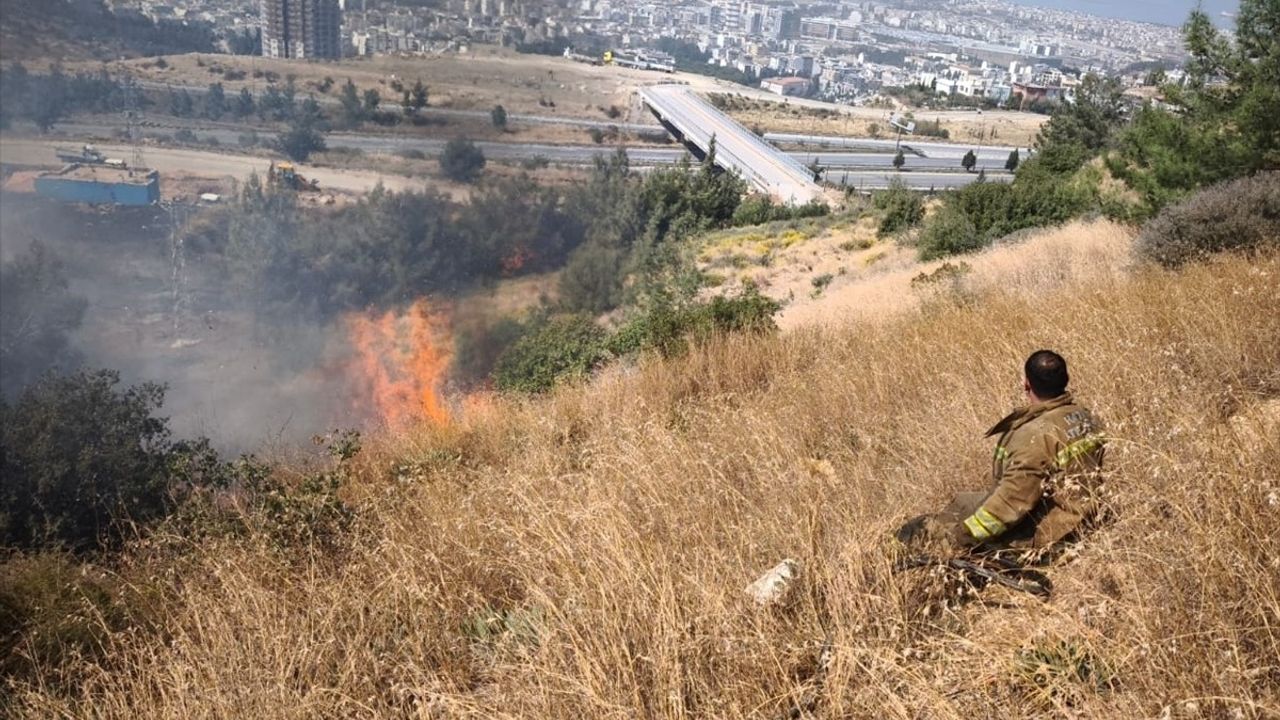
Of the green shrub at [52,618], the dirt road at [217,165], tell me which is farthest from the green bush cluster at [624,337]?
the dirt road at [217,165]

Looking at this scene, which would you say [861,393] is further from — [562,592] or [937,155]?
[937,155]

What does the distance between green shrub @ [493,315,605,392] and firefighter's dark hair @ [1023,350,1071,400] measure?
818 centimetres

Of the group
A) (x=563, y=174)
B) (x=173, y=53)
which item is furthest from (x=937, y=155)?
(x=173, y=53)

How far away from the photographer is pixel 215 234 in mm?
33875

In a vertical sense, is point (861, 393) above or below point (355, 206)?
above

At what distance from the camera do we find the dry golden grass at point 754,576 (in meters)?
1.96

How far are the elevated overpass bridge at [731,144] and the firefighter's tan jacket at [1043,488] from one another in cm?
3225

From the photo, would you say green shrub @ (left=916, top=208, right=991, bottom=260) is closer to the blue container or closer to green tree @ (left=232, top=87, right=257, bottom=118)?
the blue container

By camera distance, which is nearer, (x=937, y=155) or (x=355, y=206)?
(x=355, y=206)

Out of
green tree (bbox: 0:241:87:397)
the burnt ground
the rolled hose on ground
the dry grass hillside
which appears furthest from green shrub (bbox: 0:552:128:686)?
green tree (bbox: 0:241:87:397)

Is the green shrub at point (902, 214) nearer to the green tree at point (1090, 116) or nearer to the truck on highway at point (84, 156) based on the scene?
the green tree at point (1090, 116)

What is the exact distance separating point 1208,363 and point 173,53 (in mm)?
56435

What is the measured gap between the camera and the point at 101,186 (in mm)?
32562

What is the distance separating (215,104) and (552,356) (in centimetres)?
3895
